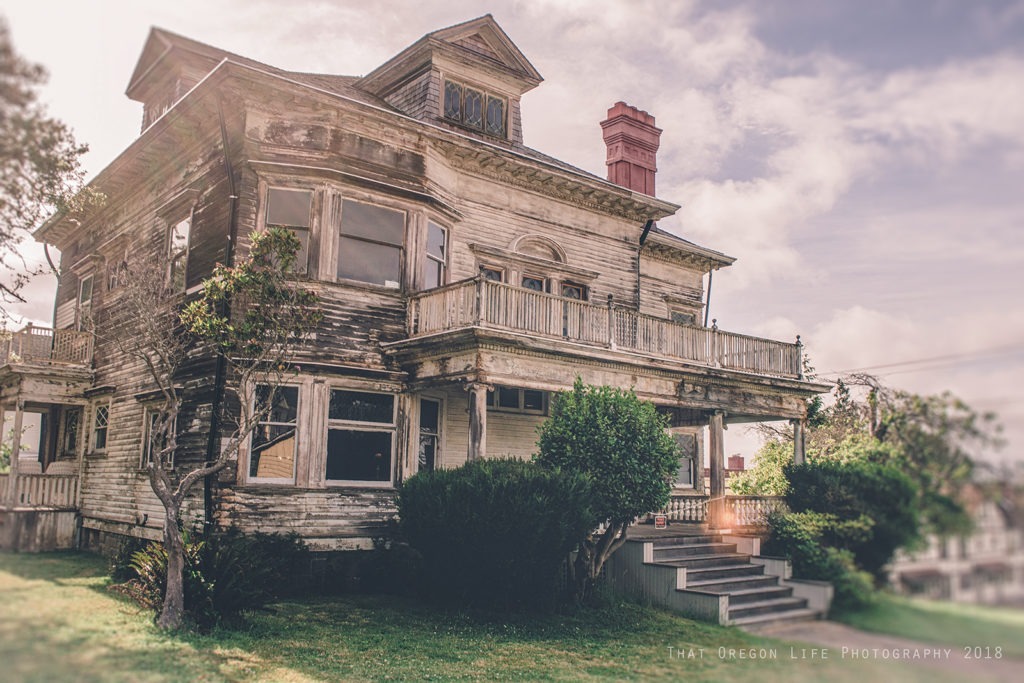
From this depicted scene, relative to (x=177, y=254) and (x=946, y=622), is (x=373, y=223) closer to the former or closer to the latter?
(x=177, y=254)

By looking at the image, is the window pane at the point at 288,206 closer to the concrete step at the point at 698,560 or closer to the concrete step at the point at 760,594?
the concrete step at the point at 698,560

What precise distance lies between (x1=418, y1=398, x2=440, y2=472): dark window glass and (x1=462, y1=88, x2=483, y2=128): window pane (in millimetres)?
6487

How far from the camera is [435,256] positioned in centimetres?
1645

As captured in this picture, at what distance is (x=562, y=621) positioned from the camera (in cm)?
1163

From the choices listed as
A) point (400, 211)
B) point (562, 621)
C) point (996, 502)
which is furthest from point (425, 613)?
point (996, 502)

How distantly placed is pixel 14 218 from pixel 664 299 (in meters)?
19.5

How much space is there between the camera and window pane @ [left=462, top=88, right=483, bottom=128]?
61.6 ft

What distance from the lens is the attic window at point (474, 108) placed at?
18609mm

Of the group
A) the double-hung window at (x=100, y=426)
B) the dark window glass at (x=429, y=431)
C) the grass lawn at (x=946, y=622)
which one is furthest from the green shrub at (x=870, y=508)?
the double-hung window at (x=100, y=426)

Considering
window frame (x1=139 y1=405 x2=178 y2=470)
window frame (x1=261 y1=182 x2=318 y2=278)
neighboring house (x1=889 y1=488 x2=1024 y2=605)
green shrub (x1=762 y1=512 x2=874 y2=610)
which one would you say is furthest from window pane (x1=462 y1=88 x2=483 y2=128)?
neighboring house (x1=889 y1=488 x2=1024 y2=605)

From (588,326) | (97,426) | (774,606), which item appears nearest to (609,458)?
(588,326)

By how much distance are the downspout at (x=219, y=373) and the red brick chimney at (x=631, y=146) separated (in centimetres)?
1159

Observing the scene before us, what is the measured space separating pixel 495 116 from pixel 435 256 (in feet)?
15.3

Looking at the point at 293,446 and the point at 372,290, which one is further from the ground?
the point at 372,290
